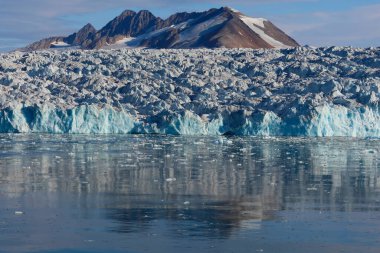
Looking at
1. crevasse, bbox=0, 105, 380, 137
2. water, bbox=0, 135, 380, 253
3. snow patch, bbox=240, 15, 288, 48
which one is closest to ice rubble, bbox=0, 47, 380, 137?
crevasse, bbox=0, 105, 380, 137

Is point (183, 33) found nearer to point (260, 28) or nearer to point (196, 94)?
point (260, 28)

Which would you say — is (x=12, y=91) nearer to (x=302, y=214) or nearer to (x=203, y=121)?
(x=203, y=121)

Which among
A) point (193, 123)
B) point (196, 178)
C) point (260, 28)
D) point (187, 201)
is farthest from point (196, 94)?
point (260, 28)

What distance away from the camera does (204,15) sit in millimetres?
81875

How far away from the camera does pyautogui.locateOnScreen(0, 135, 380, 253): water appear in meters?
9.95

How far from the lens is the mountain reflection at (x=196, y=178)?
12031 millimetres

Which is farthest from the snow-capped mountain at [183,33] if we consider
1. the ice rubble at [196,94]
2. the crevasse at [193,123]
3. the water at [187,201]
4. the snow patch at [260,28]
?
the water at [187,201]

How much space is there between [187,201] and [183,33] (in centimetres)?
6273

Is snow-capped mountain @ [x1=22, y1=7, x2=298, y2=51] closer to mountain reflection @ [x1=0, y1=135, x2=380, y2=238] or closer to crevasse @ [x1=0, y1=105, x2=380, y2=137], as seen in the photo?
crevasse @ [x1=0, y1=105, x2=380, y2=137]

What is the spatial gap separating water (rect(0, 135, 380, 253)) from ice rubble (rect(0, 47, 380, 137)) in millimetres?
8904

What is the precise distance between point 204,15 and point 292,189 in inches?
2680

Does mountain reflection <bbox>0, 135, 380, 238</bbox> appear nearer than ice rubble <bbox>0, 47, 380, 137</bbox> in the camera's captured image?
Yes

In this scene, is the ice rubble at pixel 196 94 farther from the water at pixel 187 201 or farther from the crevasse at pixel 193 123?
the water at pixel 187 201

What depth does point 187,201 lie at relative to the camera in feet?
43.4
